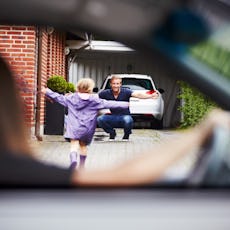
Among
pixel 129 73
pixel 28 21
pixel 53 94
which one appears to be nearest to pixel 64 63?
pixel 53 94

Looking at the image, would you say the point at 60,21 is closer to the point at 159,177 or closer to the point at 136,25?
the point at 136,25

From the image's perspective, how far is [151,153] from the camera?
178cm

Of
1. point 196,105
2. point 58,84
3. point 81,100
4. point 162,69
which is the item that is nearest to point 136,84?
point 81,100

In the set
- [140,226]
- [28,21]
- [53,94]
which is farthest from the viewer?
[53,94]

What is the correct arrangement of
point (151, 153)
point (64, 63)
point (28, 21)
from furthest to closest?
point (64, 63)
point (28, 21)
point (151, 153)

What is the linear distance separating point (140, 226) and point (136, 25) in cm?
57

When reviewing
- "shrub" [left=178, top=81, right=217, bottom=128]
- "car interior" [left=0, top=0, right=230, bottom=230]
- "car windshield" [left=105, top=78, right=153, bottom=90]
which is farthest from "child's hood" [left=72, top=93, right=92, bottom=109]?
"car interior" [left=0, top=0, right=230, bottom=230]

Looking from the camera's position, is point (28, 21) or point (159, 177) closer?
point (159, 177)

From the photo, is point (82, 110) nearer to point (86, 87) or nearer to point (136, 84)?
point (86, 87)

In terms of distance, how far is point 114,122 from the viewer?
4535mm

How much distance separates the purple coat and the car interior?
2.41 m

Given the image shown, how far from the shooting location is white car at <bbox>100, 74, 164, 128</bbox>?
14.7 ft

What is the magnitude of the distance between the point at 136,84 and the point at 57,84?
702mm

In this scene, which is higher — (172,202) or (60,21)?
(60,21)
